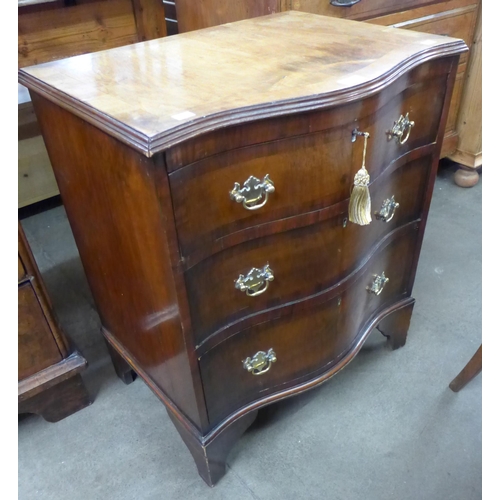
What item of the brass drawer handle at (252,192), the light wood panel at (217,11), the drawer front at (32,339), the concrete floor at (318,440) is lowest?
the concrete floor at (318,440)

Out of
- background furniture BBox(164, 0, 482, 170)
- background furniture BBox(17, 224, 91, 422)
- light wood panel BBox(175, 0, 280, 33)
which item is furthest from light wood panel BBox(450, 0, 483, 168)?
background furniture BBox(17, 224, 91, 422)

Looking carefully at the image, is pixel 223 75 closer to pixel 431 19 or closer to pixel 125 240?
pixel 125 240

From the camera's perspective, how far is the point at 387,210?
108 cm

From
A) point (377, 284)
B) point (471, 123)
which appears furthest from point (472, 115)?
point (377, 284)

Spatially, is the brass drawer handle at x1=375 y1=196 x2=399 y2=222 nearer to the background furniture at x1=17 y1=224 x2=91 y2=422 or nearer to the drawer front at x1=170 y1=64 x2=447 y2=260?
the drawer front at x1=170 y1=64 x2=447 y2=260

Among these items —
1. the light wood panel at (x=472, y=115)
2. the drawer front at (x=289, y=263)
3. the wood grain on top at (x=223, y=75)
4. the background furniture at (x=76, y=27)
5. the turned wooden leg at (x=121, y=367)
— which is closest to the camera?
the wood grain on top at (x=223, y=75)

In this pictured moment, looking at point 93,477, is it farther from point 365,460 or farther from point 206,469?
point 365,460

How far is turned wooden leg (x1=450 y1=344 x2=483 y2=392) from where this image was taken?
123 centimetres

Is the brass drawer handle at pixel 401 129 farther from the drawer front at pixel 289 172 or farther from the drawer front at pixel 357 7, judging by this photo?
the drawer front at pixel 357 7

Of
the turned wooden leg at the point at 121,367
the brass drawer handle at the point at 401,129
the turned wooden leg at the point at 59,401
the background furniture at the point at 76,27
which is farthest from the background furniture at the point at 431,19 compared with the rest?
Result: the turned wooden leg at the point at 59,401

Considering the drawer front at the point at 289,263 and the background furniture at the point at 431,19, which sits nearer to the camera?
the drawer front at the point at 289,263

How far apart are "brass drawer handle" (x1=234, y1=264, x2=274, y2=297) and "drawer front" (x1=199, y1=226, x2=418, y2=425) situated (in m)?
0.10

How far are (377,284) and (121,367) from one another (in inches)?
29.1

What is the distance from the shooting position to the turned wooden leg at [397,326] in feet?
4.51
